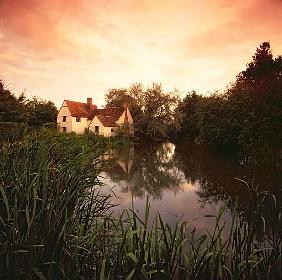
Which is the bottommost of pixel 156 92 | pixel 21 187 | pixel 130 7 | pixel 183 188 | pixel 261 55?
pixel 183 188

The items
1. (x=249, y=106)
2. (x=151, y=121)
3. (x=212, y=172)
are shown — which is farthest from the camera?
(x=151, y=121)

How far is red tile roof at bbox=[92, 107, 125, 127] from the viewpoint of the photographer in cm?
4059

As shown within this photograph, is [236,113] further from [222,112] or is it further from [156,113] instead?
[156,113]

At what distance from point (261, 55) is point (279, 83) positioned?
1155 inches

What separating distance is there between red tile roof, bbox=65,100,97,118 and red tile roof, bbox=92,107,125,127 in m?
0.83

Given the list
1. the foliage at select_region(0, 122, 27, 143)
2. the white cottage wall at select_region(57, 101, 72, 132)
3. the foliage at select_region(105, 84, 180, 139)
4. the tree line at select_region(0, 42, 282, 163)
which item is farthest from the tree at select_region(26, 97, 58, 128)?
the foliage at select_region(0, 122, 27, 143)

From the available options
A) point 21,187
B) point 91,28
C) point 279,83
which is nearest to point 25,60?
point 91,28

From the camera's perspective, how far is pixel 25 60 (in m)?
10.1

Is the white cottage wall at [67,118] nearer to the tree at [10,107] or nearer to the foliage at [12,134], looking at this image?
the tree at [10,107]

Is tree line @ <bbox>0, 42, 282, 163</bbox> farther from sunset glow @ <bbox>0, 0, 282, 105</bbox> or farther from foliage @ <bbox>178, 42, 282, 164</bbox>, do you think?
sunset glow @ <bbox>0, 0, 282, 105</bbox>

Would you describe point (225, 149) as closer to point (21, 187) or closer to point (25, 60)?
point (25, 60)

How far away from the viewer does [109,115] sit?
42875 millimetres

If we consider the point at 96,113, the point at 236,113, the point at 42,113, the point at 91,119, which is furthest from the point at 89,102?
the point at 236,113

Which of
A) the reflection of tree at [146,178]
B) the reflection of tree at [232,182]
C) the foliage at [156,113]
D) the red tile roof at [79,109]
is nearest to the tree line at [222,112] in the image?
the foliage at [156,113]
